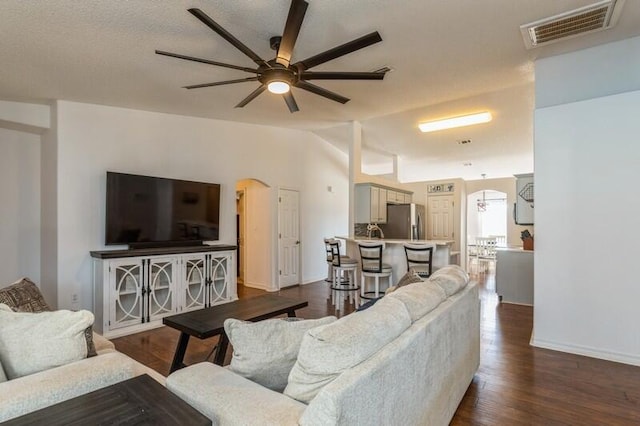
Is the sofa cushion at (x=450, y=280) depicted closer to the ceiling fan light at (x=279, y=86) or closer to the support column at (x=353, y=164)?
the ceiling fan light at (x=279, y=86)

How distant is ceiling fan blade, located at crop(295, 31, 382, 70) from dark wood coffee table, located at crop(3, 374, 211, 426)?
7.41ft

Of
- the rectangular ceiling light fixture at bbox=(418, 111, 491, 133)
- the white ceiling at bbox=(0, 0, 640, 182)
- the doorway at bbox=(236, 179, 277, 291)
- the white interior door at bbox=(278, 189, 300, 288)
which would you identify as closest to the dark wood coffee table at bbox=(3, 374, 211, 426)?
the white ceiling at bbox=(0, 0, 640, 182)

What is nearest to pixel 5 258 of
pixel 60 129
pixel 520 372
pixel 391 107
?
pixel 60 129

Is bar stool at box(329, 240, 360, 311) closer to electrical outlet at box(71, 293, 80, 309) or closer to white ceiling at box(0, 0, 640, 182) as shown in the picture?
white ceiling at box(0, 0, 640, 182)

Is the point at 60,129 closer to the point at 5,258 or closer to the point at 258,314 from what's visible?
the point at 5,258

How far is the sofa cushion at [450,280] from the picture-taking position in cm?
227

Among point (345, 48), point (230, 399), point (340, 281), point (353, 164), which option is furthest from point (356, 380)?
point (353, 164)

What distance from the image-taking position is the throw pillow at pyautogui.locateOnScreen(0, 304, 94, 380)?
4.85 ft

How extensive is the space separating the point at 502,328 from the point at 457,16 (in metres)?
3.50

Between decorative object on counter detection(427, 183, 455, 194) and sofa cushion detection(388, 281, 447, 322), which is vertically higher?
decorative object on counter detection(427, 183, 455, 194)

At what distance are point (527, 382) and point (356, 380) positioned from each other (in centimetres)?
236

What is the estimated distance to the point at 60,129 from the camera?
389cm

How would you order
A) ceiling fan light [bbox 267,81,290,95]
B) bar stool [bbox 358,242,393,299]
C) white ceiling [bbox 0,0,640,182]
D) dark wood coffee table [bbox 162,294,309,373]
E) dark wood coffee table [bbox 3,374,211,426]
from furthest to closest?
bar stool [bbox 358,242,393,299] < ceiling fan light [bbox 267,81,290,95] < white ceiling [bbox 0,0,640,182] < dark wood coffee table [bbox 162,294,309,373] < dark wood coffee table [bbox 3,374,211,426]

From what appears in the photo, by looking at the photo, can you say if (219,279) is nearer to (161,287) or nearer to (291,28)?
(161,287)
